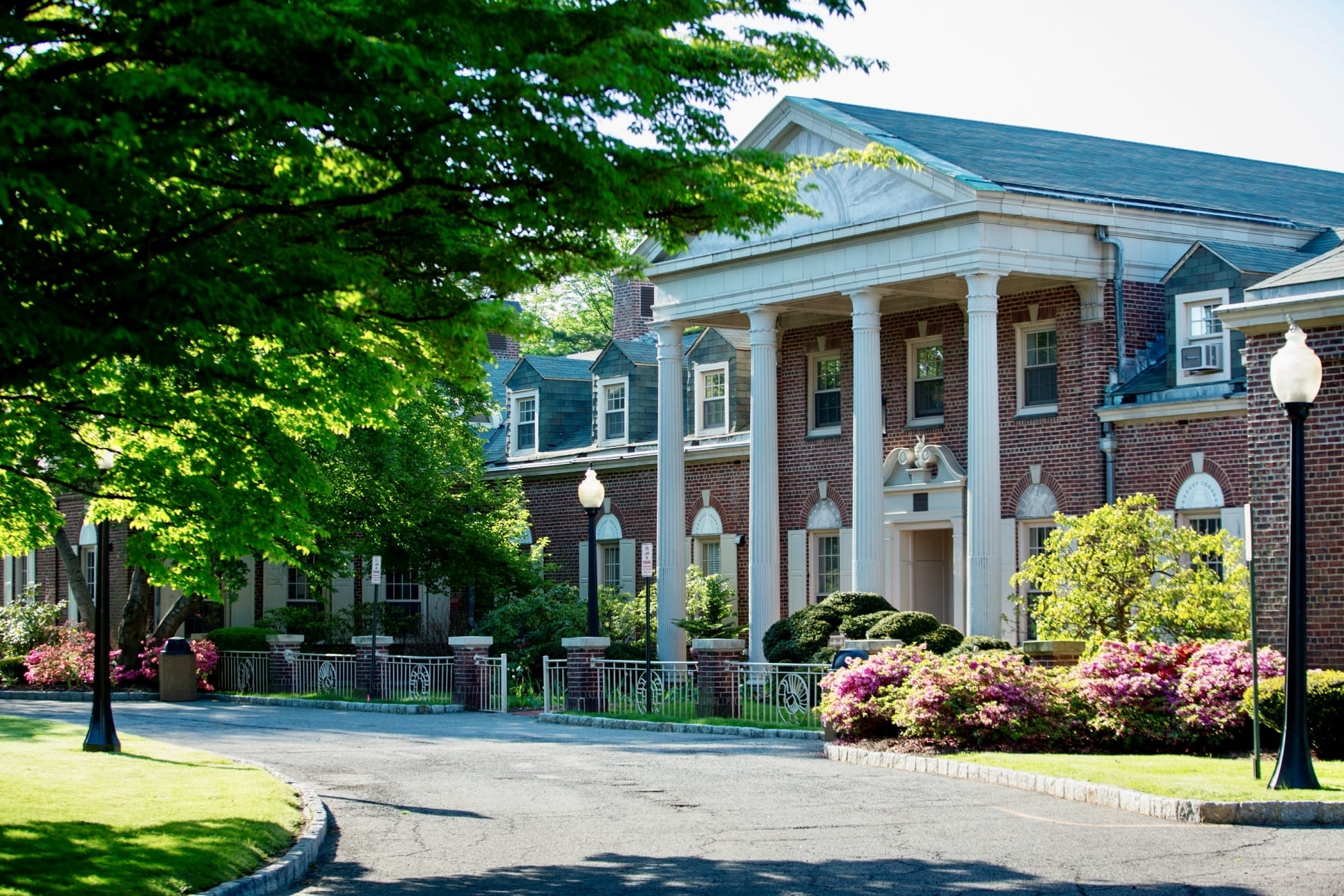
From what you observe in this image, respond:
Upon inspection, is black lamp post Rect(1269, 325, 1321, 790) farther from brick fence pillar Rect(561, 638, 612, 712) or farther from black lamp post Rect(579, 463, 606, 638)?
black lamp post Rect(579, 463, 606, 638)

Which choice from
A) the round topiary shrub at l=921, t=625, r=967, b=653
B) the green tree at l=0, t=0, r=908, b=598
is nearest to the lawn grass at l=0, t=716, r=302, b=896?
the green tree at l=0, t=0, r=908, b=598

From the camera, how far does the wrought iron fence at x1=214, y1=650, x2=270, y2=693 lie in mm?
34156

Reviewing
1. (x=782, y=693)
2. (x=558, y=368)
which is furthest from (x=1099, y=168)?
(x=558, y=368)

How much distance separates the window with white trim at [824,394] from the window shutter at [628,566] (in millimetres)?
6463

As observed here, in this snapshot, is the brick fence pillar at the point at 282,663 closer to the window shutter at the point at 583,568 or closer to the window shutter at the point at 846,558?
the window shutter at the point at 583,568

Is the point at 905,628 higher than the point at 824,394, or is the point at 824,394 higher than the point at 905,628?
the point at 824,394

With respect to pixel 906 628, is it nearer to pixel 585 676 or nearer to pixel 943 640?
pixel 943 640

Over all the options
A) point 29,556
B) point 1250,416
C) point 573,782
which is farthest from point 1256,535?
point 29,556

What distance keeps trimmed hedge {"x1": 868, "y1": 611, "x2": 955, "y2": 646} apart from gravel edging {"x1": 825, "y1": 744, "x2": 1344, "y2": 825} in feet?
28.1

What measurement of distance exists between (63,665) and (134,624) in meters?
1.89

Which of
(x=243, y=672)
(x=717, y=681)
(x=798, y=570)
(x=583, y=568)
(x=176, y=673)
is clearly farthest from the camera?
(x=583, y=568)

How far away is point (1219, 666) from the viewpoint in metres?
17.7

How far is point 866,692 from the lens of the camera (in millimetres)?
19453

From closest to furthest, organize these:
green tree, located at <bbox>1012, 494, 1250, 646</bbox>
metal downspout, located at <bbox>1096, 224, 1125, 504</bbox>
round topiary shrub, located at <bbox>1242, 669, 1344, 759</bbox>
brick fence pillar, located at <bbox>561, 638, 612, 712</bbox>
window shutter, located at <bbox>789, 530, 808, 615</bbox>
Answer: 1. round topiary shrub, located at <bbox>1242, 669, 1344, 759</bbox>
2. green tree, located at <bbox>1012, 494, 1250, 646</bbox>
3. brick fence pillar, located at <bbox>561, 638, 612, 712</bbox>
4. metal downspout, located at <bbox>1096, 224, 1125, 504</bbox>
5. window shutter, located at <bbox>789, 530, 808, 615</bbox>
